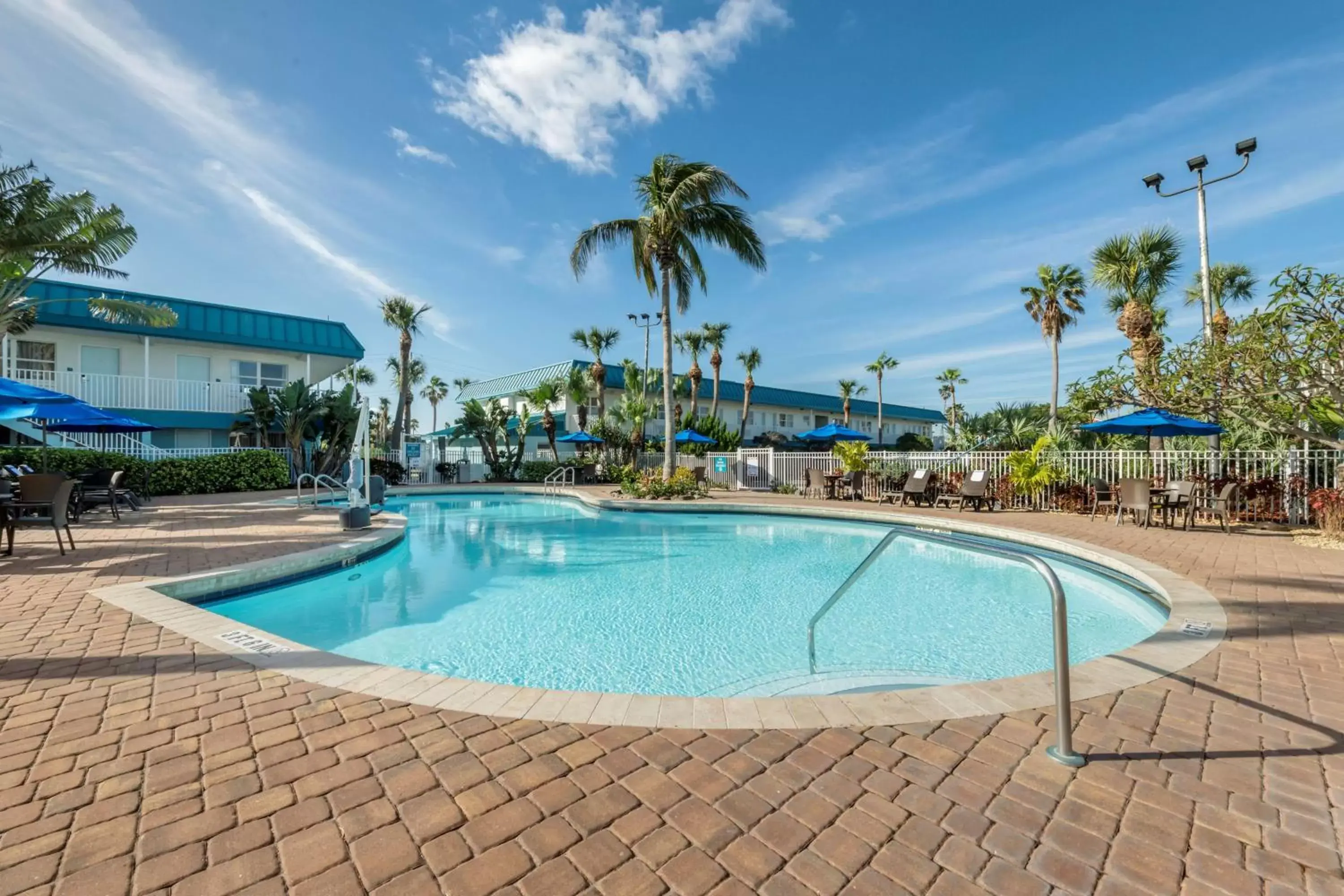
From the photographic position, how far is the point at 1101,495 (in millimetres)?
12773

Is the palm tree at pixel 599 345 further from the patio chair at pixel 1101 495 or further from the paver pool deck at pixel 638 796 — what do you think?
the paver pool deck at pixel 638 796

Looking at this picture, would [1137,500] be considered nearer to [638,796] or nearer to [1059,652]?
[1059,652]

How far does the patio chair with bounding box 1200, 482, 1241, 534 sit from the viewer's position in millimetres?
10062

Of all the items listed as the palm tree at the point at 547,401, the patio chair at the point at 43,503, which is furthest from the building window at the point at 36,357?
the patio chair at the point at 43,503

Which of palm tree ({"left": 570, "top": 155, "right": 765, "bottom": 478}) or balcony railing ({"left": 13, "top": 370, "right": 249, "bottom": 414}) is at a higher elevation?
palm tree ({"left": 570, "top": 155, "right": 765, "bottom": 478})

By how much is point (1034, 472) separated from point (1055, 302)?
49.5 ft

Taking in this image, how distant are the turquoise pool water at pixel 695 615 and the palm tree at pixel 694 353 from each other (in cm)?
2401

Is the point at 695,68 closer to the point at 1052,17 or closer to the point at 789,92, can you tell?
the point at 789,92

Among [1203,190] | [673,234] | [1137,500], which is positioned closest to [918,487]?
[1137,500]

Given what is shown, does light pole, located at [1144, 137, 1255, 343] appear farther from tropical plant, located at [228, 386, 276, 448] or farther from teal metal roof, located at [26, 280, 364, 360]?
teal metal roof, located at [26, 280, 364, 360]

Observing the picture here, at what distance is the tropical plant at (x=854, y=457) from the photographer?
17328 mm

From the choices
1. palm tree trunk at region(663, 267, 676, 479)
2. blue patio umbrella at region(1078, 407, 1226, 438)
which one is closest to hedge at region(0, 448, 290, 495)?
palm tree trunk at region(663, 267, 676, 479)

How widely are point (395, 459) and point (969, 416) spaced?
4214 cm

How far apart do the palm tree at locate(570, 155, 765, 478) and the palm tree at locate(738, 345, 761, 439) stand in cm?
1874
